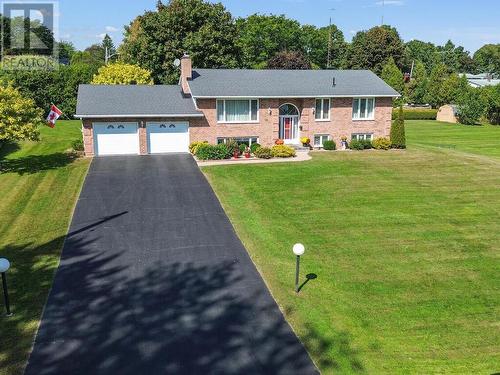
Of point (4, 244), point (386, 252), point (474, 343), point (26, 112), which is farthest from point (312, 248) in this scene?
point (26, 112)

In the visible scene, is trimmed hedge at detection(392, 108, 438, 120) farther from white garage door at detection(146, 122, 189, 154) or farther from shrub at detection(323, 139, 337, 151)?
white garage door at detection(146, 122, 189, 154)

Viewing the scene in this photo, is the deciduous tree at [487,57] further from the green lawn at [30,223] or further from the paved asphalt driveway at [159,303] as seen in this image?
the paved asphalt driveway at [159,303]

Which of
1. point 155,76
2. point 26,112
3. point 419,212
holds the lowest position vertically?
point 419,212

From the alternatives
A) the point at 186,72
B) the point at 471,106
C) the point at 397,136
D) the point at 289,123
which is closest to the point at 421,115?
the point at 471,106

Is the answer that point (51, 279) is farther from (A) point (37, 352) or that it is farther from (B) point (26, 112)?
(B) point (26, 112)

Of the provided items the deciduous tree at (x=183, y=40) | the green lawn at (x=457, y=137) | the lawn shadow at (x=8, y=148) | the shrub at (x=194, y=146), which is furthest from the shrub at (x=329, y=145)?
the lawn shadow at (x=8, y=148)

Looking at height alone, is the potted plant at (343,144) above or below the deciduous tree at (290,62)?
below
